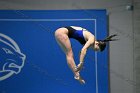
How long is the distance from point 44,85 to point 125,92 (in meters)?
1.18

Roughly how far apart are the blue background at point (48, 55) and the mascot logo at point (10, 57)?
58mm

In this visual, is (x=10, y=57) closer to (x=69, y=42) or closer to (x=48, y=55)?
(x=48, y=55)

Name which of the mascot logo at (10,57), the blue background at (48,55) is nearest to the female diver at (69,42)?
the blue background at (48,55)

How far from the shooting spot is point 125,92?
4.99m

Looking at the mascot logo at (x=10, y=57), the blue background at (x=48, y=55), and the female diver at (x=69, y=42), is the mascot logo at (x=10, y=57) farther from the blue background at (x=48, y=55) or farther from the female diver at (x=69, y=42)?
the female diver at (x=69, y=42)

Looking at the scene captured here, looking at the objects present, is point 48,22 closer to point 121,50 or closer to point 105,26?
point 105,26

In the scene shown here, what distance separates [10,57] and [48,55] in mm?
537

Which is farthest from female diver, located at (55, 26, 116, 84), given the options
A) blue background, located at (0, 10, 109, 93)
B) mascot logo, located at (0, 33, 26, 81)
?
mascot logo, located at (0, 33, 26, 81)

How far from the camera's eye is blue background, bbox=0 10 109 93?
4.84 meters

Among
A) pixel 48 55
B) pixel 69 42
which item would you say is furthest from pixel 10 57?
pixel 69 42

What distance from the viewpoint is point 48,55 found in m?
4.88

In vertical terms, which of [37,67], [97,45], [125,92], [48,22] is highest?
[48,22]

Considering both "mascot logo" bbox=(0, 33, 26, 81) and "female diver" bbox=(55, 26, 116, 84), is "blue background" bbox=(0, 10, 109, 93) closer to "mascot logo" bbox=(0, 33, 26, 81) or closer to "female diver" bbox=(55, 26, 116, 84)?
"mascot logo" bbox=(0, 33, 26, 81)

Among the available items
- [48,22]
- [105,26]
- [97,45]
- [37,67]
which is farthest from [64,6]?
[97,45]
